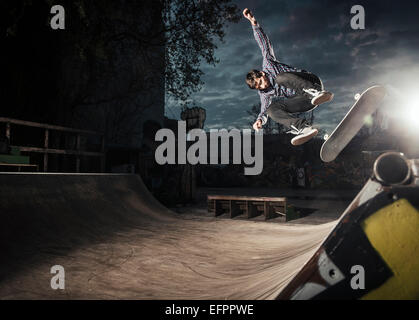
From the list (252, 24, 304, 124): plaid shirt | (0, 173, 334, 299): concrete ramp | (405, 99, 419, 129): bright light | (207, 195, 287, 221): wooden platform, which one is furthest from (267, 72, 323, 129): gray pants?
(207, 195, 287, 221): wooden platform

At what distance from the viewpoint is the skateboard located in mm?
2490

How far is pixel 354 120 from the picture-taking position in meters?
2.98

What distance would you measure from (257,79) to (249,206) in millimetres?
3737

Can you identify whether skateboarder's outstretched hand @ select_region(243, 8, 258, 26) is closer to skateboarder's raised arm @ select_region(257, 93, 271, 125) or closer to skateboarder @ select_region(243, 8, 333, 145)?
skateboarder @ select_region(243, 8, 333, 145)

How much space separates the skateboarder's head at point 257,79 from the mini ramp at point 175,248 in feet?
7.10

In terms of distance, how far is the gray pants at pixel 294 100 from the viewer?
3.29 metres

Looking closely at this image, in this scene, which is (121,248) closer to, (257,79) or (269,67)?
(257,79)

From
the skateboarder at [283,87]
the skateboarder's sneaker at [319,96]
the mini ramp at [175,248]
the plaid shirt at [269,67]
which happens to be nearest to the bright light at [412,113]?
the mini ramp at [175,248]

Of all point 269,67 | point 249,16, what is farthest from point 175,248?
point 249,16

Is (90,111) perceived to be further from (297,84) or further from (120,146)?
(297,84)

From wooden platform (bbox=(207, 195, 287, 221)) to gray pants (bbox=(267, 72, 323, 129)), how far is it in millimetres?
2665

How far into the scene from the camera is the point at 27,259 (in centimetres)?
274

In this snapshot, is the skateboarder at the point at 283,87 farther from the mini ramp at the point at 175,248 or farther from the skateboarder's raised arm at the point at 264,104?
the mini ramp at the point at 175,248
